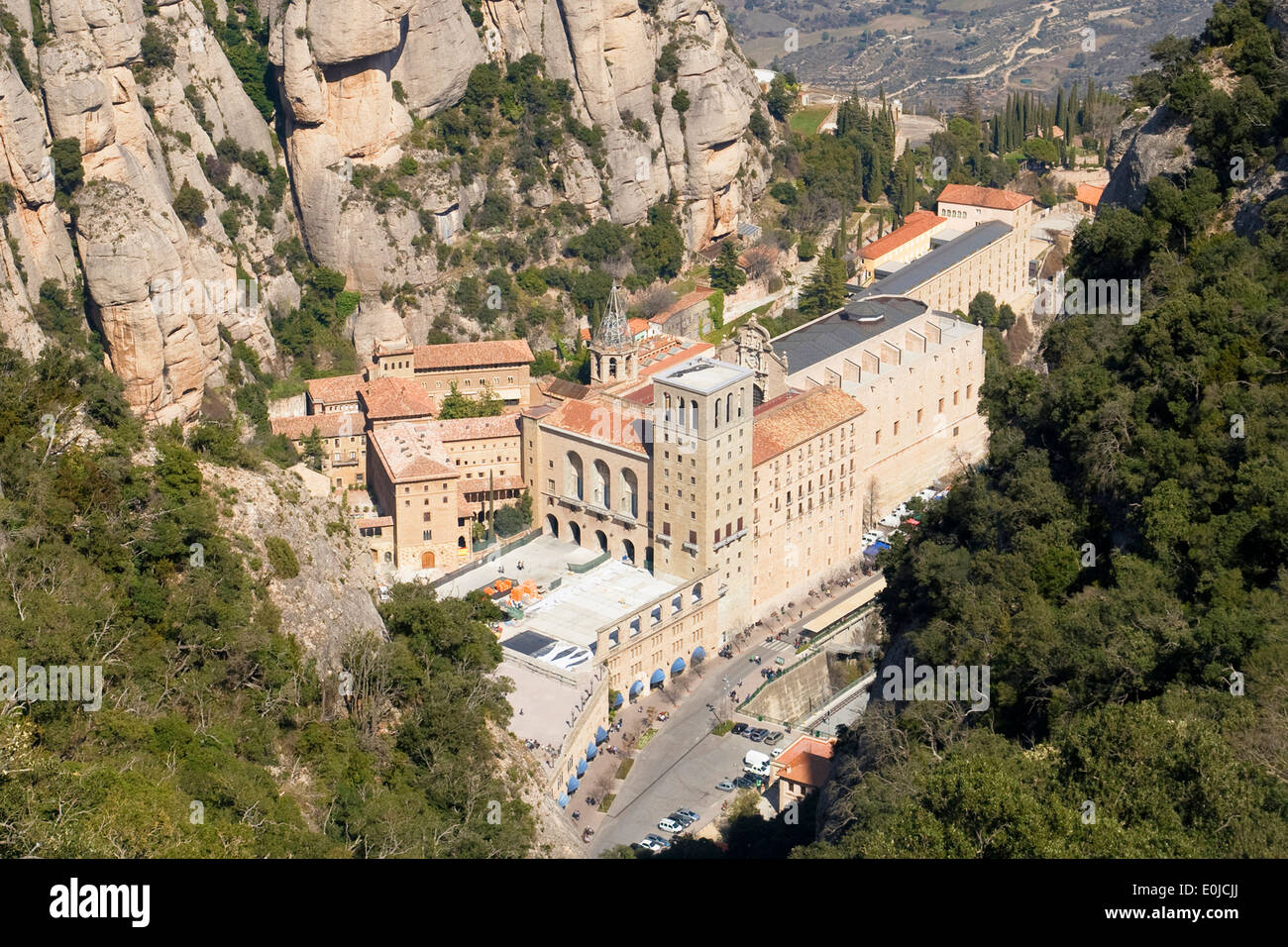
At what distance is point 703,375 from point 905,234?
4162cm

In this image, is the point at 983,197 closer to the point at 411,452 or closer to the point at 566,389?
the point at 566,389

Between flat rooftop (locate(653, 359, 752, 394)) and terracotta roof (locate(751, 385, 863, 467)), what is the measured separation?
3.85 meters

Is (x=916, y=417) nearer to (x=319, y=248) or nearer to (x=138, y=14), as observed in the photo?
(x=319, y=248)

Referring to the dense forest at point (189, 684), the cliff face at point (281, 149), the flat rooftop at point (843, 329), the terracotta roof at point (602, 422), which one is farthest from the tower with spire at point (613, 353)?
the dense forest at point (189, 684)

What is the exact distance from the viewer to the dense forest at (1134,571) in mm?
36188

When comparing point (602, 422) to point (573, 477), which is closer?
point (602, 422)

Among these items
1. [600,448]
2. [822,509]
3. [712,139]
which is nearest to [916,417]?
[822,509]

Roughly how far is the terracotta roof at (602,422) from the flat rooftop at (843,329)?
34.6 ft

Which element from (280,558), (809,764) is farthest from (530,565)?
(280,558)

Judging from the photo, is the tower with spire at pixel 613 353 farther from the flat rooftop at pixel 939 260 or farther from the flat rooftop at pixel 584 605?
the flat rooftop at pixel 939 260

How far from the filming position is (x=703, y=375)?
252ft

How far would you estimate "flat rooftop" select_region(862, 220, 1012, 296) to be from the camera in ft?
338

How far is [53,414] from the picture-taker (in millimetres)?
47625

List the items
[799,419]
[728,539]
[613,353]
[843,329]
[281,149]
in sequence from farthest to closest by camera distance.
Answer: [281,149] < [843,329] < [613,353] < [799,419] < [728,539]
